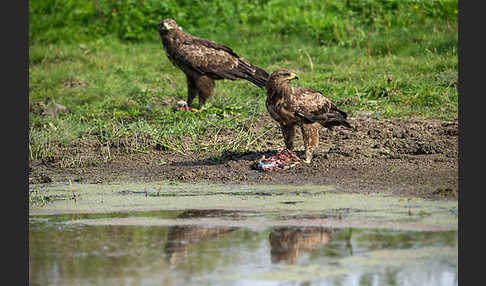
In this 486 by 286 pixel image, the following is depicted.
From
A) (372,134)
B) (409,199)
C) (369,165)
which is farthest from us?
(372,134)

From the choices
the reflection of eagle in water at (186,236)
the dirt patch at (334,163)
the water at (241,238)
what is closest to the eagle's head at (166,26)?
the dirt patch at (334,163)

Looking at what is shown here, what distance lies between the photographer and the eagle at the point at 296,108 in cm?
783

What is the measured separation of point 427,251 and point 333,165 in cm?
301

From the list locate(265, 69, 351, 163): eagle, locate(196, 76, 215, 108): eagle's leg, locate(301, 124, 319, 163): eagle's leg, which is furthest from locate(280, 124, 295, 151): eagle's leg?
locate(196, 76, 215, 108): eagle's leg

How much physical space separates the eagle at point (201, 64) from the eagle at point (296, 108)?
10.3 feet

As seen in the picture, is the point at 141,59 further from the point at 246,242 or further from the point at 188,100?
the point at 246,242

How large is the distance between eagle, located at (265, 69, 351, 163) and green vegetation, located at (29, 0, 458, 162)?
3.66ft

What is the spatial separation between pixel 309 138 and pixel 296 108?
36 cm

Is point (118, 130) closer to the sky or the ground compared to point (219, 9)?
closer to the ground

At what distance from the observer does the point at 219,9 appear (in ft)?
51.8

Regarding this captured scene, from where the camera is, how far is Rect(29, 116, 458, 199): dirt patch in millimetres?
7168

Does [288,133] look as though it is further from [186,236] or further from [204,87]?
[204,87]

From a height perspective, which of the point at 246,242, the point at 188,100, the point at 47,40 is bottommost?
the point at 246,242

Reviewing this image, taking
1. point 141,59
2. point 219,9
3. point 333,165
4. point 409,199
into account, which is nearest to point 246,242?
point 409,199
